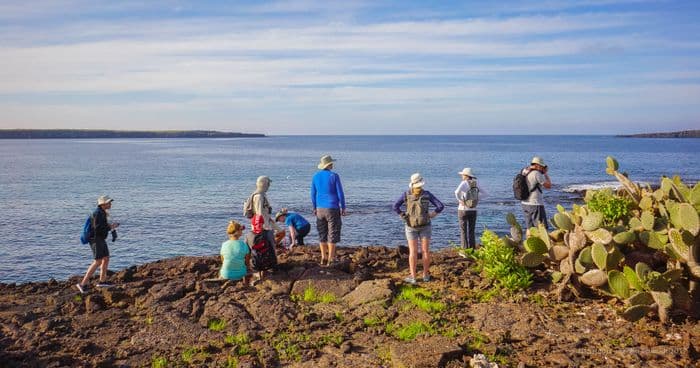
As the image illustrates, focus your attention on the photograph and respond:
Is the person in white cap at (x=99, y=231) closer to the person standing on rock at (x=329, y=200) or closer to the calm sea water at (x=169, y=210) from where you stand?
the person standing on rock at (x=329, y=200)

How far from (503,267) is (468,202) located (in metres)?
3.27

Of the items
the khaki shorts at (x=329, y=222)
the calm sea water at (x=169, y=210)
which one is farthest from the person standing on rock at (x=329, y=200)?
the calm sea water at (x=169, y=210)

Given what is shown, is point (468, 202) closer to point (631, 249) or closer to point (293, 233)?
point (631, 249)

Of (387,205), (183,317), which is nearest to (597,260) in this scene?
(183,317)

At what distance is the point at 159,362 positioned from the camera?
850 centimetres

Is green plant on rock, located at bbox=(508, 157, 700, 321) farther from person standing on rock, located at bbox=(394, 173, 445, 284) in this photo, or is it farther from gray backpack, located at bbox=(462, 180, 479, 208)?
gray backpack, located at bbox=(462, 180, 479, 208)

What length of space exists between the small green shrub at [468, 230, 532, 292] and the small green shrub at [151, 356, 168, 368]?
21.1ft

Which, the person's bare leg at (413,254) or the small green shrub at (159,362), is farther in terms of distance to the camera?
the person's bare leg at (413,254)

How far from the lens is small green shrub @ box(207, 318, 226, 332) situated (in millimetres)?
9797

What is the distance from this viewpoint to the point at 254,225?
1231cm

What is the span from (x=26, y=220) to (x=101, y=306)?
27.5 m

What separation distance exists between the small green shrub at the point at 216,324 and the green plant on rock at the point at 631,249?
233 inches

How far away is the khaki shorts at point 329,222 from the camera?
12.6 metres

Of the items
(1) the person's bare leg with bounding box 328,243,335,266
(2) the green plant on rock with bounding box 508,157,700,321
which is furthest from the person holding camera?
(1) the person's bare leg with bounding box 328,243,335,266
